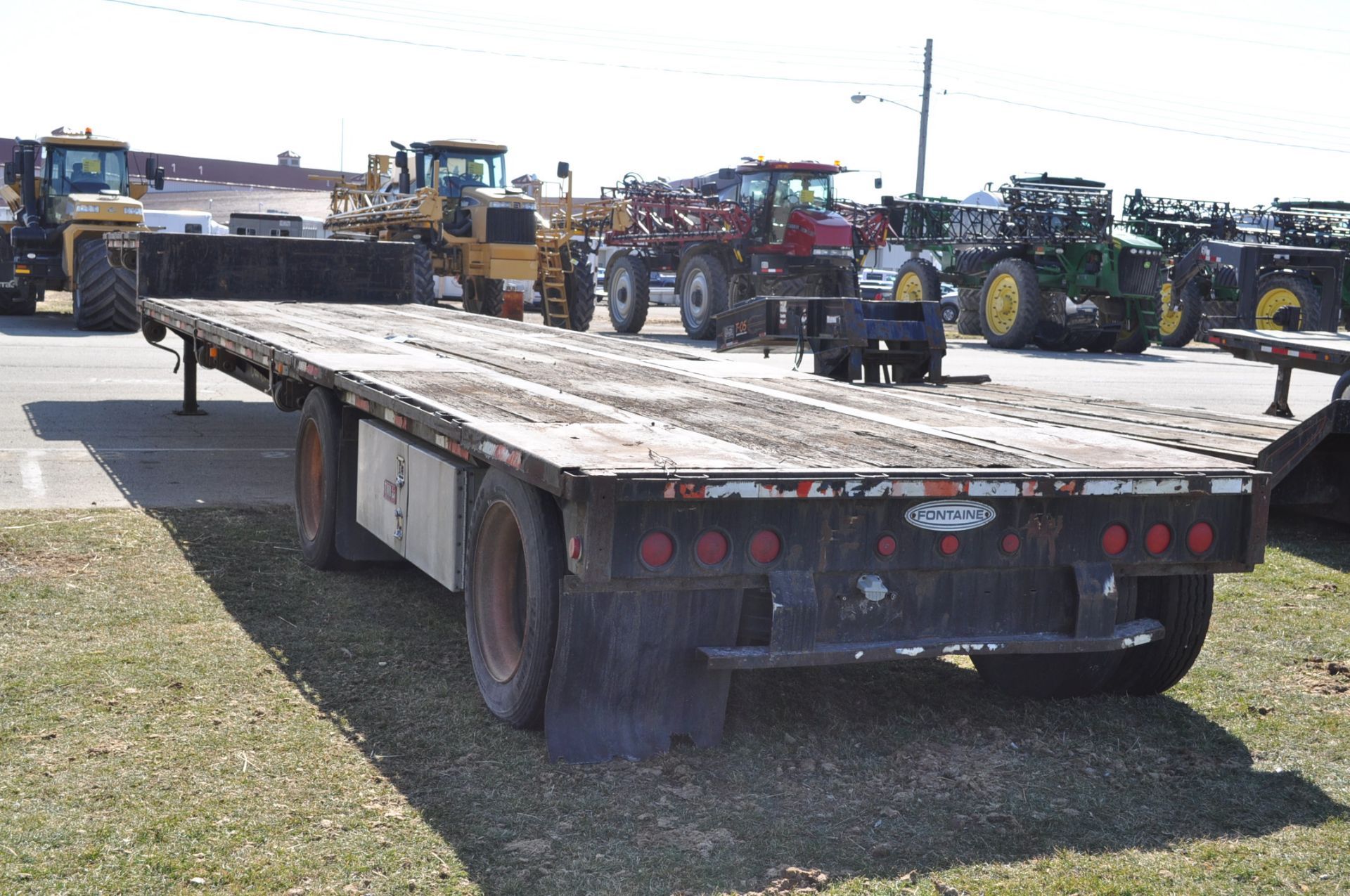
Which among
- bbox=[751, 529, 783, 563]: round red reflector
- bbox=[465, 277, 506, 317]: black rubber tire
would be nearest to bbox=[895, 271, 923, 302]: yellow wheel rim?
bbox=[465, 277, 506, 317]: black rubber tire

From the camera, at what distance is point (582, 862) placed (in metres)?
4.16

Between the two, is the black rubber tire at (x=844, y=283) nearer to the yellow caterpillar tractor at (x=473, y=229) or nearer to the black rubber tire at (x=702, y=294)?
the black rubber tire at (x=702, y=294)

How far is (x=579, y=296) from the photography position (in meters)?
26.9

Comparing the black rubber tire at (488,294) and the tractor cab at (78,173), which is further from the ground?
the tractor cab at (78,173)

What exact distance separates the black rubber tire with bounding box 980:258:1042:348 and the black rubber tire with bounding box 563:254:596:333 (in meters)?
7.73

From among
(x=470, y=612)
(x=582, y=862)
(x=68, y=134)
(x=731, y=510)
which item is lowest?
(x=582, y=862)

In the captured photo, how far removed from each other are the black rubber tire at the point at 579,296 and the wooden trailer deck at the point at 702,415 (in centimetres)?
1683

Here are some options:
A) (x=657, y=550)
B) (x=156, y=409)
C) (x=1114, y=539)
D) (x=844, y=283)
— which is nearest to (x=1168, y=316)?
(x=844, y=283)

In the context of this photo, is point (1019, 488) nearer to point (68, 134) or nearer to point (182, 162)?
point (68, 134)

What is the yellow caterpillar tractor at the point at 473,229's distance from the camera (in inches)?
977

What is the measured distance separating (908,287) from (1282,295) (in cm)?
770

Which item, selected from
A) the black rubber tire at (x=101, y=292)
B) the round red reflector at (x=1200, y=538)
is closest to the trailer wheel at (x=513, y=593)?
the round red reflector at (x=1200, y=538)

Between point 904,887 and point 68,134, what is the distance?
25.0 metres

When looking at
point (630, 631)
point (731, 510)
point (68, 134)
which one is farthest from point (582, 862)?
point (68, 134)
